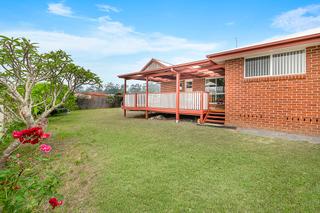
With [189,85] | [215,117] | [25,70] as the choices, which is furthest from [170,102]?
[25,70]

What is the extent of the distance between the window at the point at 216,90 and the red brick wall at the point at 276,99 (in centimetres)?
365

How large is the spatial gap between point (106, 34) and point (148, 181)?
586 inches

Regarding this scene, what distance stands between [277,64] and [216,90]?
5212mm

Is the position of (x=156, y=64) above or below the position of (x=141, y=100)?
above

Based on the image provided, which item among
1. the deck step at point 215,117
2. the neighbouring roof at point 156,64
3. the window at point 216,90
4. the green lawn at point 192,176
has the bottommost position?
the green lawn at point 192,176

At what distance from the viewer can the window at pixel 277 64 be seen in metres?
5.55

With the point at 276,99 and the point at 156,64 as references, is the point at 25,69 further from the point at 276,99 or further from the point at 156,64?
the point at 156,64

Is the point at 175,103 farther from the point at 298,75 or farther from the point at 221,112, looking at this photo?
the point at 298,75

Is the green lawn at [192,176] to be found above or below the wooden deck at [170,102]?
below

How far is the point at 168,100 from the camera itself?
9625mm

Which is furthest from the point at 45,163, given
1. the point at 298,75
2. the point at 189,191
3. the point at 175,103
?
the point at 298,75

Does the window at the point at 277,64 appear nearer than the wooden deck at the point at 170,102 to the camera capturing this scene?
Yes

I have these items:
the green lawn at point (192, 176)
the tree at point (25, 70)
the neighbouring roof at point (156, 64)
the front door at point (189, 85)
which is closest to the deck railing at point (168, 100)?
the green lawn at point (192, 176)

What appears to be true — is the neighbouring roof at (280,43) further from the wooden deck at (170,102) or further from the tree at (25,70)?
the tree at (25,70)
